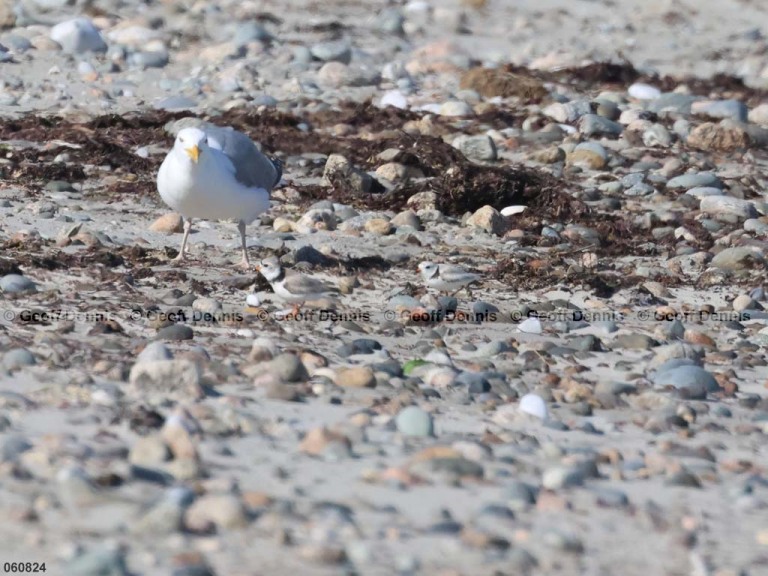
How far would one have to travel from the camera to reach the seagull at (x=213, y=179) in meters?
7.07

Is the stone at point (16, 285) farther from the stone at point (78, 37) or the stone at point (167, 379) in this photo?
the stone at point (78, 37)

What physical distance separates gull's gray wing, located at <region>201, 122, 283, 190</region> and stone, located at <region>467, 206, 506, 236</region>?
4.11ft

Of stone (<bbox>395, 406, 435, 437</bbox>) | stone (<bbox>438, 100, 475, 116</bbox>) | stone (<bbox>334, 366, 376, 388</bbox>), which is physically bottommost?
stone (<bbox>438, 100, 475, 116</bbox>)

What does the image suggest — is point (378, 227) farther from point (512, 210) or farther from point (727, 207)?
point (727, 207)

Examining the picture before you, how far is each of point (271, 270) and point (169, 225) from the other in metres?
1.41

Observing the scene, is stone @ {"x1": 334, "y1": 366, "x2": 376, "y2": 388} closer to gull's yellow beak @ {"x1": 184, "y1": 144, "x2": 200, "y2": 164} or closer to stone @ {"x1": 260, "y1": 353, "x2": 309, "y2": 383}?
→ stone @ {"x1": 260, "y1": 353, "x2": 309, "y2": 383}

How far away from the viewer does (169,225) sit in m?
7.86

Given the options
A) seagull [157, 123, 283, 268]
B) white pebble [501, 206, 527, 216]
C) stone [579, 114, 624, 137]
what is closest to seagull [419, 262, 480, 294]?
seagull [157, 123, 283, 268]

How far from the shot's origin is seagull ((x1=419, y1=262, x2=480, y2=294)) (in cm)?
692

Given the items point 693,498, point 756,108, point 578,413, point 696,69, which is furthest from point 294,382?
point 696,69

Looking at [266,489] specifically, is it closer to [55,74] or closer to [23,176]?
[23,176]

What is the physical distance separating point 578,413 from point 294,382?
108 centimetres

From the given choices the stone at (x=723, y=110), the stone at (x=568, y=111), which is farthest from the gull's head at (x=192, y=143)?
the stone at (x=723, y=110)

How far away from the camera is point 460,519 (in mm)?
4105
